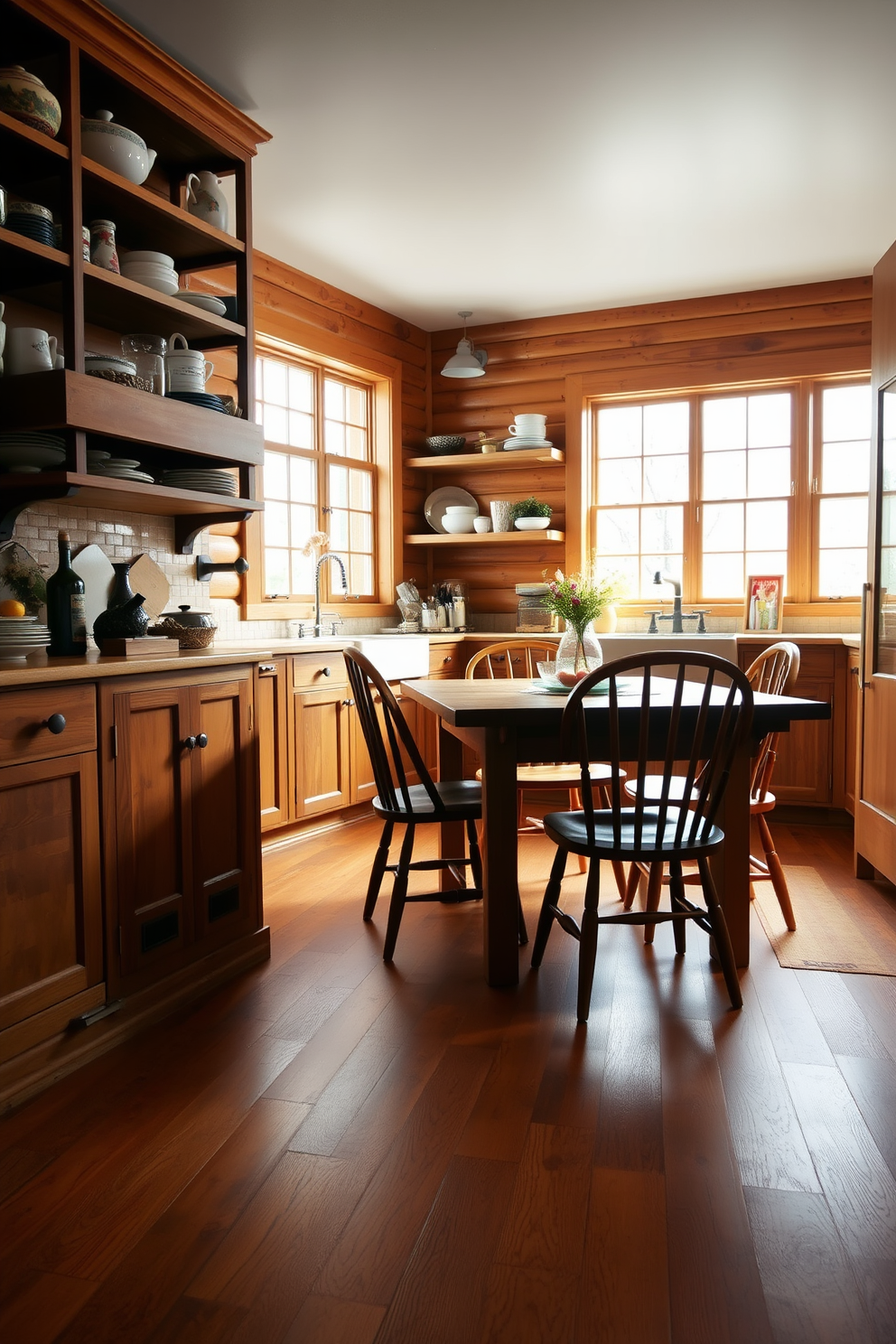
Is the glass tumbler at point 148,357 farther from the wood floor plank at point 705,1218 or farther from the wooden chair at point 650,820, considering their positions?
the wood floor plank at point 705,1218

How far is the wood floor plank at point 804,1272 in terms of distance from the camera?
1366 millimetres

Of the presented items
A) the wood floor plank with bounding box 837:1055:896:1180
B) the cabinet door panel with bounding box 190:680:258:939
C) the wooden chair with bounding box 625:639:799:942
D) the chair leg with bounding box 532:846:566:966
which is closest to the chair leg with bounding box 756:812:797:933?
the wooden chair with bounding box 625:639:799:942

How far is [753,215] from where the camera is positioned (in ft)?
14.3

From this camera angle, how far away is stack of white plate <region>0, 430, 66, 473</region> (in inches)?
103

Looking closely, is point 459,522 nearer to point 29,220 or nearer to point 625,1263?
point 29,220

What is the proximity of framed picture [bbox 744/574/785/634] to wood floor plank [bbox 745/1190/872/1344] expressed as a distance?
4.00 metres

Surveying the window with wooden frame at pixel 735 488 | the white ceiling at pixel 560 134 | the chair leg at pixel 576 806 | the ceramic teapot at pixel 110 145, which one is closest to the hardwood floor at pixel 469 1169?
the chair leg at pixel 576 806

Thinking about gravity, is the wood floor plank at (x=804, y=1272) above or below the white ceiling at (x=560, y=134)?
below

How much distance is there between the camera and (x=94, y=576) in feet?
10.4

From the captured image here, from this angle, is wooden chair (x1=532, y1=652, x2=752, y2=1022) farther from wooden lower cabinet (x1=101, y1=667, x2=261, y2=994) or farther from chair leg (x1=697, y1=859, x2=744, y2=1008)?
wooden lower cabinet (x1=101, y1=667, x2=261, y2=994)

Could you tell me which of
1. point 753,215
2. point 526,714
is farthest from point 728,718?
point 753,215

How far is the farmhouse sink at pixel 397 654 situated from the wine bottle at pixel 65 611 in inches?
76.6

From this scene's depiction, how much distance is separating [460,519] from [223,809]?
3555mm

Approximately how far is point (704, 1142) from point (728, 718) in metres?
0.96
